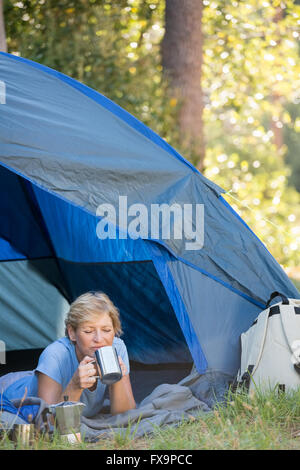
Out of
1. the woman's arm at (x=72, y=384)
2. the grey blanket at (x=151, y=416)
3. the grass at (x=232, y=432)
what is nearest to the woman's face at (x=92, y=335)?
the woman's arm at (x=72, y=384)

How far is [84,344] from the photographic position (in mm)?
2842

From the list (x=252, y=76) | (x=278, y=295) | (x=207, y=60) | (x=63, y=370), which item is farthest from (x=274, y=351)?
(x=207, y=60)

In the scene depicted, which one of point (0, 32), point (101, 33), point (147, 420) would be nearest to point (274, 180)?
point (101, 33)

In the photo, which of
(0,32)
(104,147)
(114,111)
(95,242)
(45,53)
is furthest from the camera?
(45,53)

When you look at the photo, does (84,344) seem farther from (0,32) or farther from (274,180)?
(274,180)

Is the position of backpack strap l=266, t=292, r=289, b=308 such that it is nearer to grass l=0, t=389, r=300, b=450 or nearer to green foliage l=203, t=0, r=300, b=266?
grass l=0, t=389, r=300, b=450

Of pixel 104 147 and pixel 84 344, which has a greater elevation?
pixel 104 147

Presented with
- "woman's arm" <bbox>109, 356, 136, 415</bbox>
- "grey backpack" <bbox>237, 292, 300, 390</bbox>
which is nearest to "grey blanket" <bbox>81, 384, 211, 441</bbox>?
"woman's arm" <bbox>109, 356, 136, 415</bbox>

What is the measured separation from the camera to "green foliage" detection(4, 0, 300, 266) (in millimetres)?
6258

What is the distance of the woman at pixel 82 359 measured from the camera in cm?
276
